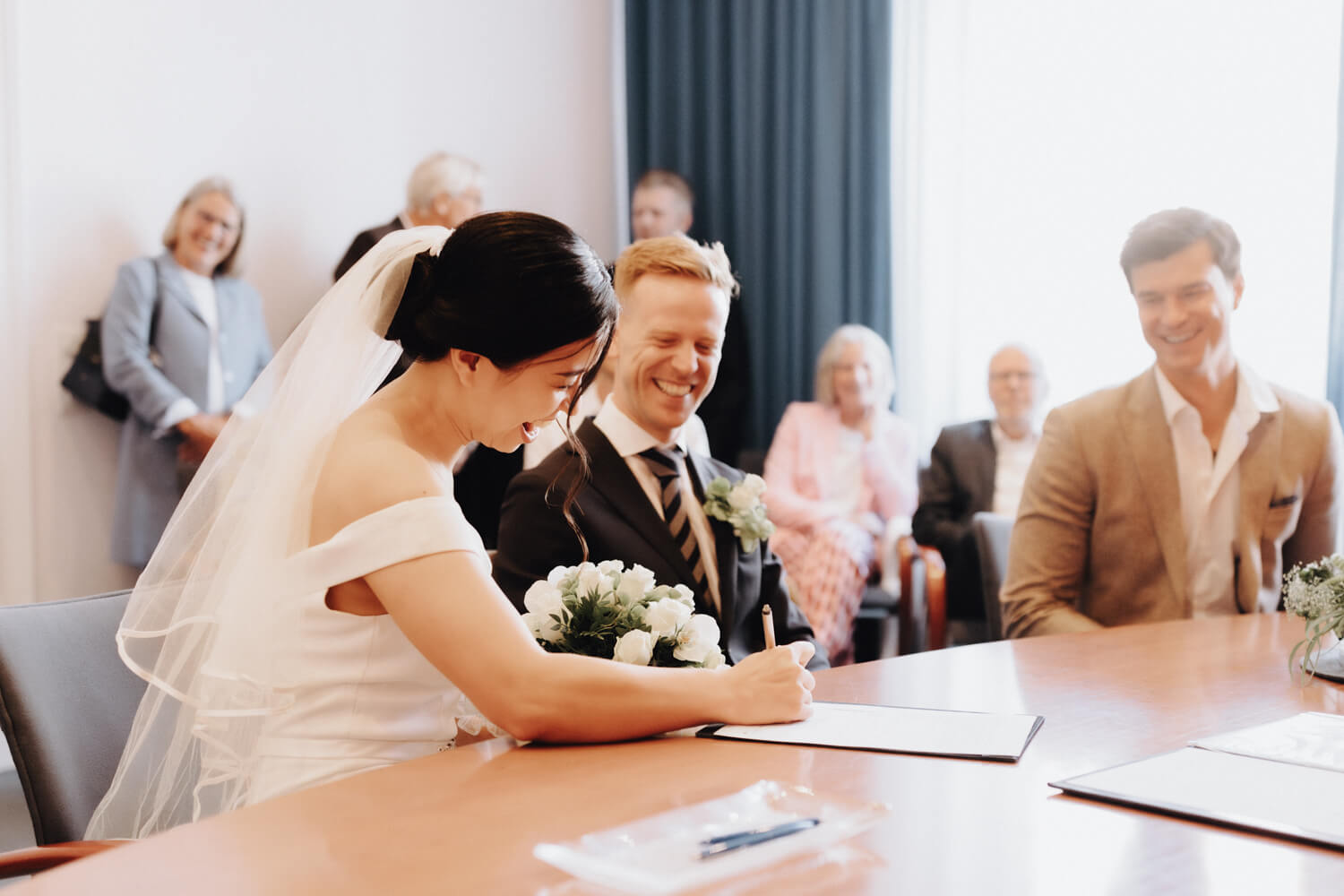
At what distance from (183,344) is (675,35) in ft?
9.25

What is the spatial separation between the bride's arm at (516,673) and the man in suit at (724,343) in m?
3.91

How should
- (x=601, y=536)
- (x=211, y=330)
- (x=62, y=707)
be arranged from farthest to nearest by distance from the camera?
(x=211, y=330) → (x=601, y=536) → (x=62, y=707)

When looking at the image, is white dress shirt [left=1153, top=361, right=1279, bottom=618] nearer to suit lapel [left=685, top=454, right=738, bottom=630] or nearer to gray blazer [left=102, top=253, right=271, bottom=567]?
suit lapel [left=685, top=454, right=738, bottom=630]

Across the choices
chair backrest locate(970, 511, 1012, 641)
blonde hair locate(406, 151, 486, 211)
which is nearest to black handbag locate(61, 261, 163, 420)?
blonde hair locate(406, 151, 486, 211)

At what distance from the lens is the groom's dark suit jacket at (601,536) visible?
→ 81.7 inches

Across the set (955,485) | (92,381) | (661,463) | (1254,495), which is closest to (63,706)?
(661,463)

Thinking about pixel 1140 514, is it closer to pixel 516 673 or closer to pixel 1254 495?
pixel 1254 495

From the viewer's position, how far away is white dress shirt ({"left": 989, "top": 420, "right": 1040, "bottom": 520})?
456 centimetres

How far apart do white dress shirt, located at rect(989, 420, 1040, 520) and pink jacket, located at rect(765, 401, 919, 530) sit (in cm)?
35

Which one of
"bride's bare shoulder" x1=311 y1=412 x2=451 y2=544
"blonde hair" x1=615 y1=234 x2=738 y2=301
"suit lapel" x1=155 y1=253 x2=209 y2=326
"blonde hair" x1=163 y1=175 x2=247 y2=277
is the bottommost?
"bride's bare shoulder" x1=311 y1=412 x2=451 y2=544

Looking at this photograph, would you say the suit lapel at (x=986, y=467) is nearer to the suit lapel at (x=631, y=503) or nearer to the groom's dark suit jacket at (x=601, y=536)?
the groom's dark suit jacket at (x=601, y=536)

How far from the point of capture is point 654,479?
218cm

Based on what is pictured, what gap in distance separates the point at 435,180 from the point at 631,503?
293cm

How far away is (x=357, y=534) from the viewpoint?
142 cm
